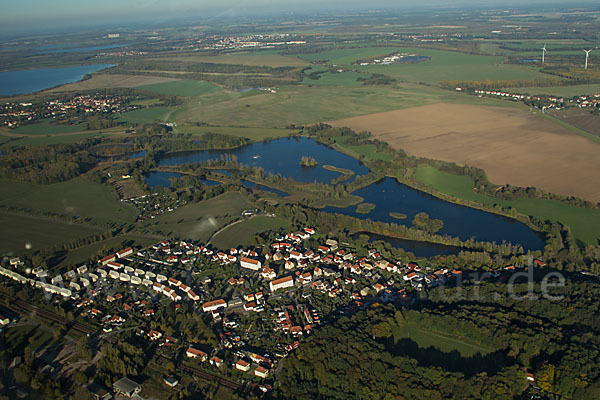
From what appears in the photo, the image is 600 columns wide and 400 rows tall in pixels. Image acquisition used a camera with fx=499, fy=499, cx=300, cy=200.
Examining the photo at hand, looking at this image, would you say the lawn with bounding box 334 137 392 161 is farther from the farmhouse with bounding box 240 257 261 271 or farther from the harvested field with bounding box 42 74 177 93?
the harvested field with bounding box 42 74 177 93

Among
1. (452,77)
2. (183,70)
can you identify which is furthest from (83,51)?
(452,77)

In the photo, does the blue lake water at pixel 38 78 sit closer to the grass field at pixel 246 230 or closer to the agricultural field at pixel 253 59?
the agricultural field at pixel 253 59

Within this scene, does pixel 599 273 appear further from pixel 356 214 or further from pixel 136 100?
pixel 136 100

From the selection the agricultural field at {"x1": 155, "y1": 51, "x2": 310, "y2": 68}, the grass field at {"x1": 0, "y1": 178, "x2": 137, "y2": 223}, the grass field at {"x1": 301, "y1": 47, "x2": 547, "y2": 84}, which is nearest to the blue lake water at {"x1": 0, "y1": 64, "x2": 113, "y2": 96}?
the agricultural field at {"x1": 155, "y1": 51, "x2": 310, "y2": 68}

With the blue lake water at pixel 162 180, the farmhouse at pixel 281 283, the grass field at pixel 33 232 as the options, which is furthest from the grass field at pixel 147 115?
the farmhouse at pixel 281 283

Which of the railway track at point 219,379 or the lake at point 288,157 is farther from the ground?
the lake at point 288,157

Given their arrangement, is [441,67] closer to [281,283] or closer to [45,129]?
[45,129]

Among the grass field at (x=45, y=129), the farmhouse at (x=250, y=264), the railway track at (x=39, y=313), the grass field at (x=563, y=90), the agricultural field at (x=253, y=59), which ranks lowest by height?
the railway track at (x=39, y=313)
